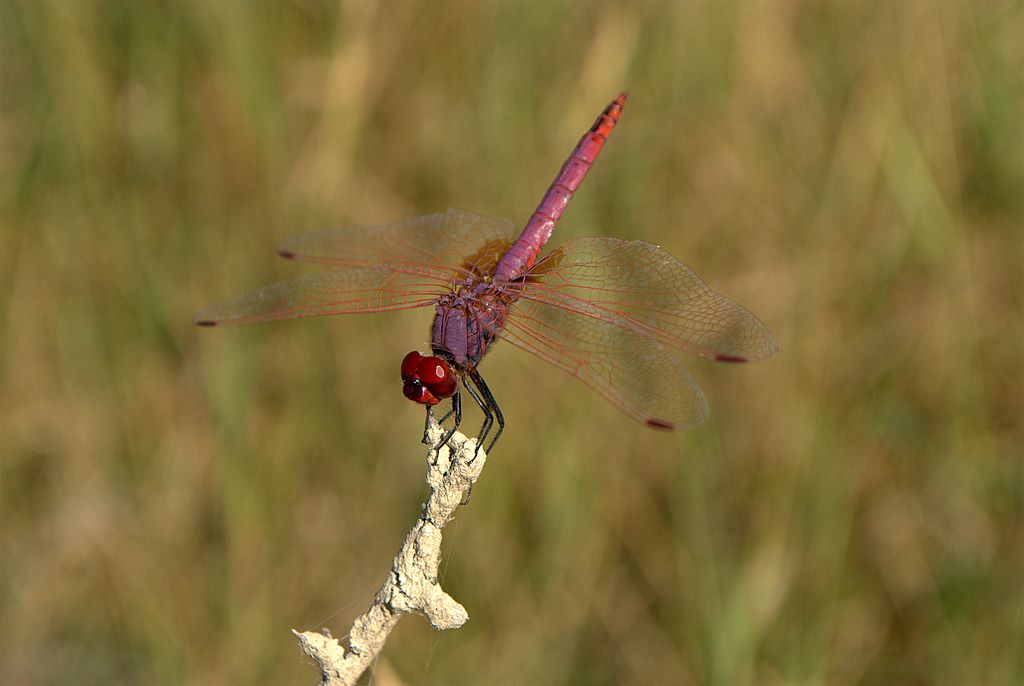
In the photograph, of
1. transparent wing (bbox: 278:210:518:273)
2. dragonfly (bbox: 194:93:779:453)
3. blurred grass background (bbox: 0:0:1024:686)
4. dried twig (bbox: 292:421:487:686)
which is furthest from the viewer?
blurred grass background (bbox: 0:0:1024:686)

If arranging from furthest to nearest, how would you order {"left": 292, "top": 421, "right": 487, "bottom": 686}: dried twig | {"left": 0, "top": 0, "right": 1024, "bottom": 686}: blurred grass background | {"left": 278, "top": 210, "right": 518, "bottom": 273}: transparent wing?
{"left": 0, "top": 0, "right": 1024, "bottom": 686}: blurred grass background
{"left": 278, "top": 210, "right": 518, "bottom": 273}: transparent wing
{"left": 292, "top": 421, "right": 487, "bottom": 686}: dried twig

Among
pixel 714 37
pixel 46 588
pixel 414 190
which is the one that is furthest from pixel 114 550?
pixel 714 37

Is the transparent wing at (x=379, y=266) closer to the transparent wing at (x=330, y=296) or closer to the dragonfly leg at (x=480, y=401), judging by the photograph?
the transparent wing at (x=330, y=296)

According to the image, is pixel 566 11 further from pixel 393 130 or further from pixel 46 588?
pixel 46 588

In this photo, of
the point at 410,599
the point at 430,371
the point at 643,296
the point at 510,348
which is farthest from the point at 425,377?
the point at 510,348

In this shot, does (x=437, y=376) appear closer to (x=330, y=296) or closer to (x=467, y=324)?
(x=467, y=324)

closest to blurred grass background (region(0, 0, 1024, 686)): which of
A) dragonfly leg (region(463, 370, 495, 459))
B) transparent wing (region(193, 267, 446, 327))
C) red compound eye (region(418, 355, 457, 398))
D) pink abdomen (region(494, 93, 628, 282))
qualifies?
pink abdomen (region(494, 93, 628, 282))

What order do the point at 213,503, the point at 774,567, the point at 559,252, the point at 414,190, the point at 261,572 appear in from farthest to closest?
the point at 414,190
the point at 213,503
the point at 261,572
the point at 774,567
the point at 559,252

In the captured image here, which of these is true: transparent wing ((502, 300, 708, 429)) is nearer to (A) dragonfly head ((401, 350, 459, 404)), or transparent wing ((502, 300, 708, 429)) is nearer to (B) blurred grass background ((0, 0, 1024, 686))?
(A) dragonfly head ((401, 350, 459, 404))
